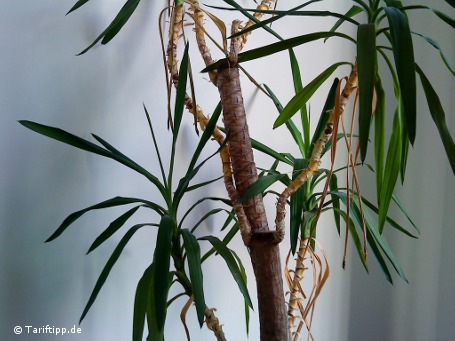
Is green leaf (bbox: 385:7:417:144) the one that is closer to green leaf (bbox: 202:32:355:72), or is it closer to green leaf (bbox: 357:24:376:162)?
green leaf (bbox: 357:24:376:162)

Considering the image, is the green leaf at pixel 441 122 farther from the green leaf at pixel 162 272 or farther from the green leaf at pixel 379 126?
the green leaf at pixel 162 272

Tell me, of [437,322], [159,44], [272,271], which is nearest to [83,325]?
[272,271]

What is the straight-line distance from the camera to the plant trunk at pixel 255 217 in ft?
2.71

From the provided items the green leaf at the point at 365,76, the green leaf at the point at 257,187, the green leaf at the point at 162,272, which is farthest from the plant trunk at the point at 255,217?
the green leaf at the point at 365,76

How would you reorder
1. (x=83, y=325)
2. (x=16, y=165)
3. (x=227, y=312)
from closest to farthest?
1. (x=16, y=165)
2. (x=83, y=325)
3. (x=227, y=312)

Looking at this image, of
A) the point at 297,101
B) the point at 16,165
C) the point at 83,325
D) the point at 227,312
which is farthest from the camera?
the point at 227,312

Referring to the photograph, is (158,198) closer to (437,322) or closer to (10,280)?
(10,280)

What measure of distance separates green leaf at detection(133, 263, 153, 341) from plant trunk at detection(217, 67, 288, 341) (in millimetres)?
196

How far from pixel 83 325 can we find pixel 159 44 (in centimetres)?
70

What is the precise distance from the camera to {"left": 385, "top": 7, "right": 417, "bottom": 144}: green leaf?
0.53 m

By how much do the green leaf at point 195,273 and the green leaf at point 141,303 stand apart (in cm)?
10

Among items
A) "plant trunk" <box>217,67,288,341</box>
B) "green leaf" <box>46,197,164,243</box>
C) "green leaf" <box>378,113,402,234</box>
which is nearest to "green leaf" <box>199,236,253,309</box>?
"plant trunk" <box>217,67,288,341</box>

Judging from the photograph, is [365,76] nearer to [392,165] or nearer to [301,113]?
[392,165]

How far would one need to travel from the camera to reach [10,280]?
0.97 metres
